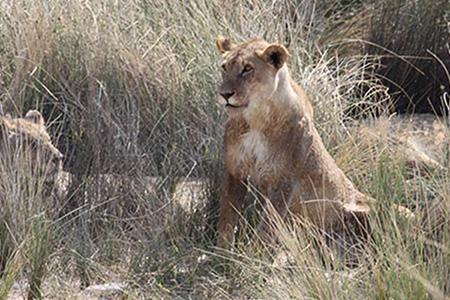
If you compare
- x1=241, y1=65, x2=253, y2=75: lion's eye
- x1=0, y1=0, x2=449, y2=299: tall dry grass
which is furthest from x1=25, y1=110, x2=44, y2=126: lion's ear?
x1=241, y1=65, x2=253, y2=75: lion's eye

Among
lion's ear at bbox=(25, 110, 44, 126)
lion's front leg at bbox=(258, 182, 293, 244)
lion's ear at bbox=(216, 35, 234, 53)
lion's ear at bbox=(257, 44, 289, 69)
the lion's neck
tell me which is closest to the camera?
lion's front leg at bbox=(258, 182, 293, 244)

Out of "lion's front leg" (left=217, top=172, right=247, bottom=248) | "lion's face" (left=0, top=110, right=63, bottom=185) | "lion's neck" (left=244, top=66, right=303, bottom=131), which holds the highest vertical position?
"lion's neck" (left=244, top=66, right=303, bottom=131)

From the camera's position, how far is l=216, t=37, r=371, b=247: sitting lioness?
840cm

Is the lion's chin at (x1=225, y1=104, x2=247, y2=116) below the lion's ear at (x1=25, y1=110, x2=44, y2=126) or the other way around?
the other way around

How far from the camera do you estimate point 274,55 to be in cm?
840

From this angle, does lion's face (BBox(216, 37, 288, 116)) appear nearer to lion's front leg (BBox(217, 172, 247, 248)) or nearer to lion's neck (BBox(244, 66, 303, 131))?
lion's neck (BBox(244, 66, 303, 131))

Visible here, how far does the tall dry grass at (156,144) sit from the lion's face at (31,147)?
0.80 ft

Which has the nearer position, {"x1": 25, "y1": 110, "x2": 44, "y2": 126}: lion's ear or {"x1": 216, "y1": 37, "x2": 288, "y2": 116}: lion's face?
{"x1": 216, "y1": 37, "x2": 288, "y2": 116}: lion's face

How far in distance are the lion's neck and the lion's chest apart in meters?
0.08

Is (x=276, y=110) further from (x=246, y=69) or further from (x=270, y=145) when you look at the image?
(x=246, y=69)

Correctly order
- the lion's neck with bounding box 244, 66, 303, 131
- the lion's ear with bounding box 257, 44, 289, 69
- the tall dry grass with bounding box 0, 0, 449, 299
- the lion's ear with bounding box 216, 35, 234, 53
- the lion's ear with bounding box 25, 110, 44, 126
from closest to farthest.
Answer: the tall dry grass with bounding box 0, 0, 449, 299 → the lion's ear with bounding box 257, 44, 289, 69 → the lion's neck with bounding box 244, 66, 303, 131 → the lion's ear with bounding box 216, 35, 234, 53 → the lion's ear with bounding box 25, 110, 44, 126

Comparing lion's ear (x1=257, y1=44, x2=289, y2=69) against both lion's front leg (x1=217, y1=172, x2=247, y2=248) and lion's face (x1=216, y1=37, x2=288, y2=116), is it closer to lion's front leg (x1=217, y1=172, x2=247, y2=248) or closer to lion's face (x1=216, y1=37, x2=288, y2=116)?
lion's face (x1=216, y1=37, x2=288, y2=116)

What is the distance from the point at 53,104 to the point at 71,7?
0.98 m

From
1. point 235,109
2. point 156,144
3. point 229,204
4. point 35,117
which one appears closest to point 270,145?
point 235,109
